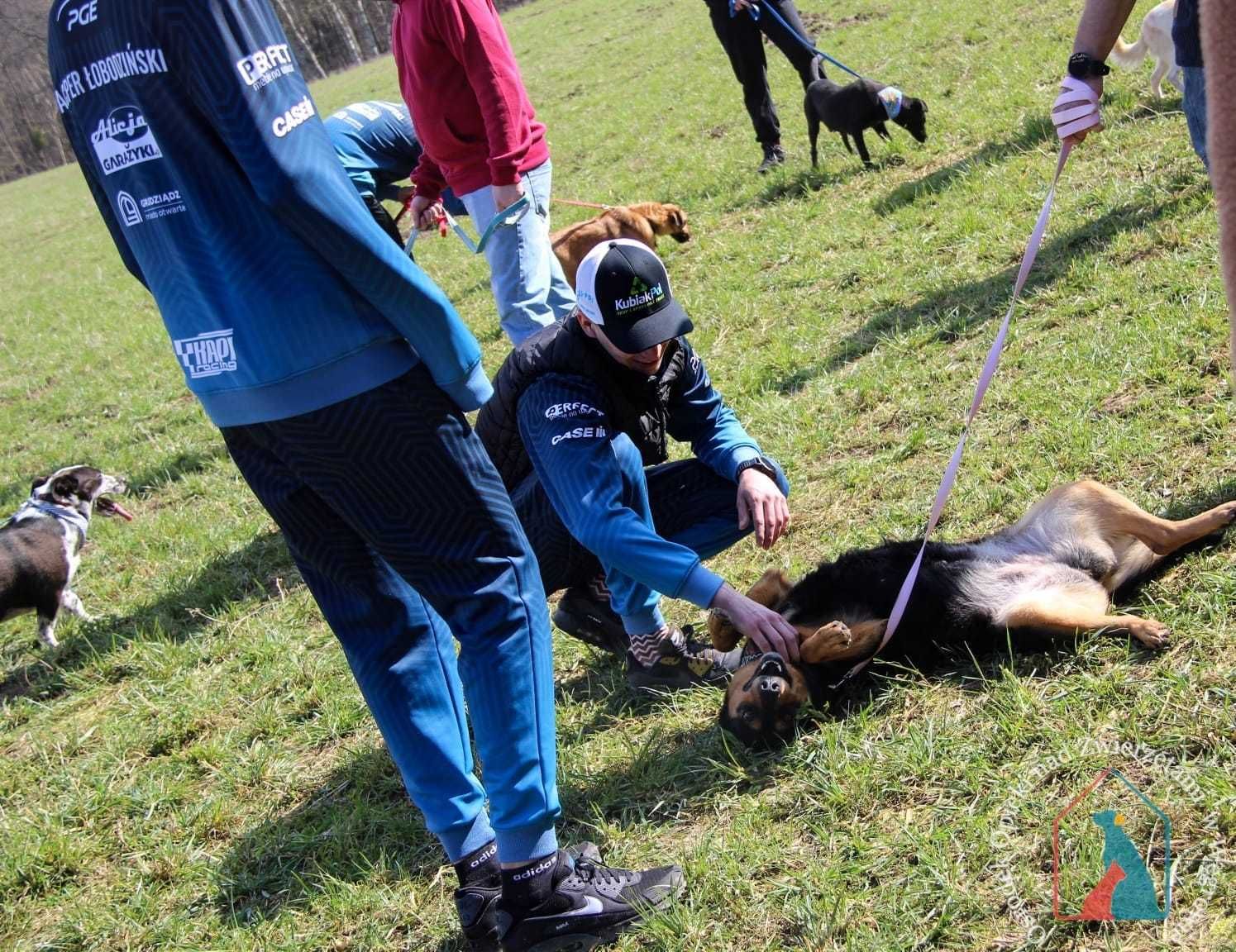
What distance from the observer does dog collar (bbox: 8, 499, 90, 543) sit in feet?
18.0

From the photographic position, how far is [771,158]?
8.45 m

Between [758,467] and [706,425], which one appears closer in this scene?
[758,467]

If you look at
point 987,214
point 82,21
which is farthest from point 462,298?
point 82,21

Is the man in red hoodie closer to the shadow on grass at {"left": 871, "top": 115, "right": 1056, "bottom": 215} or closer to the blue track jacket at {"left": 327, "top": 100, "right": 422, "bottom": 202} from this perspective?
the blue track jacket at {"left": 327, "top": 100, "right": 422, "bottom": 202}

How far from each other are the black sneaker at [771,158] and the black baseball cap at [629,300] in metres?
5.85

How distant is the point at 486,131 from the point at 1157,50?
4.09 m

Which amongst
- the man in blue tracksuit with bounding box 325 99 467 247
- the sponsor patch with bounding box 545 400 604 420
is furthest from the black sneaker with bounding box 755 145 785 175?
the sponsor patch with bounding box 545 400 604 420

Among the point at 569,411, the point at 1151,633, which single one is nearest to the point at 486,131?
the point at 569,411

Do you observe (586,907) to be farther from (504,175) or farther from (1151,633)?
(504,175)

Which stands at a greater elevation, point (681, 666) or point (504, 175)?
point (504, 175)

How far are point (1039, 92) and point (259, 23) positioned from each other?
6.69 m

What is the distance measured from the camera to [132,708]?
4.03 m

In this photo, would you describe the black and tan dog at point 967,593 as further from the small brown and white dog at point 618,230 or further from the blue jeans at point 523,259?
the small brown and white dog at point 618,230

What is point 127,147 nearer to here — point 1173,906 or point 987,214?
point 1173,906
